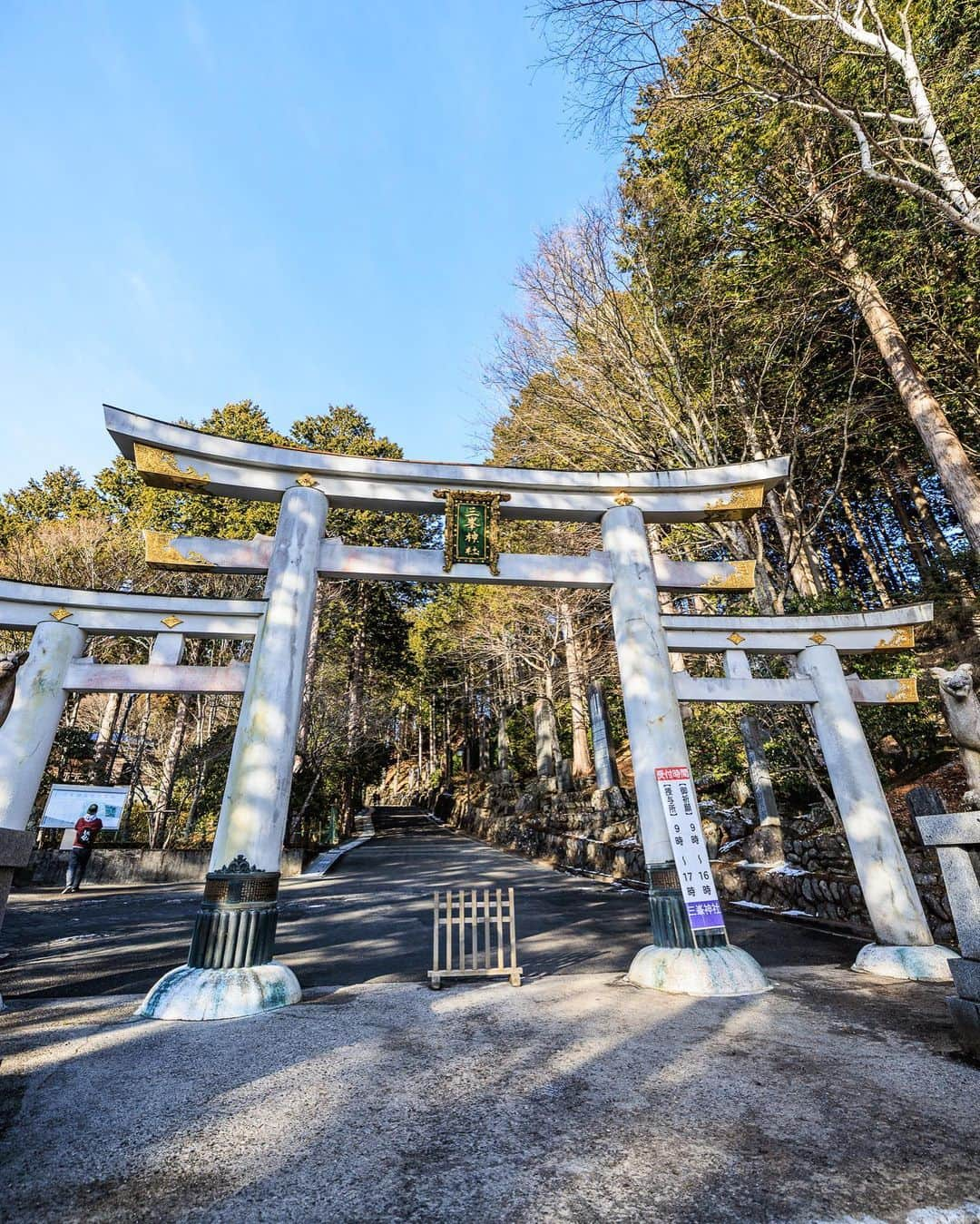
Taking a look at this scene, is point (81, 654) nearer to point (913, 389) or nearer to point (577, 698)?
point (913, 389)

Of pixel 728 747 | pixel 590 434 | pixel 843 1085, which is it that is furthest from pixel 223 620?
pixel 728 747

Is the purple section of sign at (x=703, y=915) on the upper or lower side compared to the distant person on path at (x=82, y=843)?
lower

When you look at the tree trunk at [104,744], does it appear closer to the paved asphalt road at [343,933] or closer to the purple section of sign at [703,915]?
the paved asphalt road at [343,933]

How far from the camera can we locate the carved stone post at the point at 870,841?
5477 mm

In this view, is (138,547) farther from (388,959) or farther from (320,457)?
(388,959)

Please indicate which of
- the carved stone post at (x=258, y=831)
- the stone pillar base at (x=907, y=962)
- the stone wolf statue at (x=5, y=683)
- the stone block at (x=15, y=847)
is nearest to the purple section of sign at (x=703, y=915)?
the stone pillar base at (x=907, y=962)

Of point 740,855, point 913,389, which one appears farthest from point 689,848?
point 913,389

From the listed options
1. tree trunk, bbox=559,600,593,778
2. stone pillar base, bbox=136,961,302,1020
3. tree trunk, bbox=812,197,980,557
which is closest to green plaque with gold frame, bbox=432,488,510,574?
stone pillar base, bbox=136,961,302,1020

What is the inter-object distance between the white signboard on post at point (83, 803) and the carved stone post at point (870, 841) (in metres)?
12.6

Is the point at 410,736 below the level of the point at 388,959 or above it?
above

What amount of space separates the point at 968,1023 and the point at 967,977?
25 cm

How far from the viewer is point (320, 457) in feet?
20.6

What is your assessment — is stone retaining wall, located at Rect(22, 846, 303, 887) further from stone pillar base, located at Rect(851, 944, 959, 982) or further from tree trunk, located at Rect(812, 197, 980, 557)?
tree trunk, located at Rect(812, 197, 980, 557)

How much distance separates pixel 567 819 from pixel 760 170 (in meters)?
16.4
